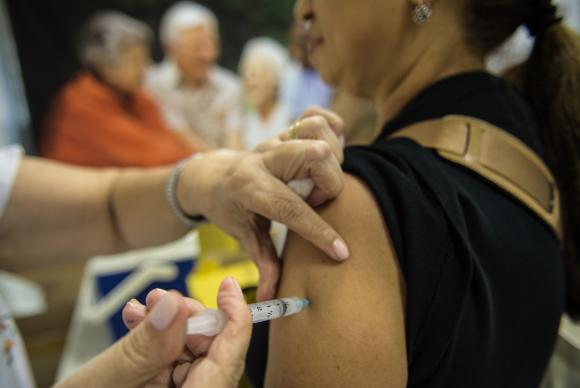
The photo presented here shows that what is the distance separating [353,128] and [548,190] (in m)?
0.58

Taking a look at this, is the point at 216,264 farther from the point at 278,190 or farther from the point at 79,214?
the point at 278,190

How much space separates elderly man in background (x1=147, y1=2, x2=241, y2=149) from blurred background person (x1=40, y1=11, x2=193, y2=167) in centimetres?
9

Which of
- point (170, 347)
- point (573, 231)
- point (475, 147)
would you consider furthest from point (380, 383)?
point (573, 231)

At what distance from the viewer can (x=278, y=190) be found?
574 millimetres

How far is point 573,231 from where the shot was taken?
31.9 inches

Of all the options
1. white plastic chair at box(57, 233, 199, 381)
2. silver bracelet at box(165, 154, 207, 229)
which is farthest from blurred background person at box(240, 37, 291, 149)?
silver bracelet at box(165, 154, 207, 229)

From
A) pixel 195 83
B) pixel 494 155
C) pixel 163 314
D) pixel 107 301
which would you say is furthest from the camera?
pixel 195 83

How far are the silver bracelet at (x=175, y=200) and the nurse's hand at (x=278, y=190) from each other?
20 centimetres

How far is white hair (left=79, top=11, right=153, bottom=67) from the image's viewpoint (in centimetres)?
198

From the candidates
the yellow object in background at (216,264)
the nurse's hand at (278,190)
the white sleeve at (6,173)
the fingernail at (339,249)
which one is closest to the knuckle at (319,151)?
the nurse's hand at (278,190)

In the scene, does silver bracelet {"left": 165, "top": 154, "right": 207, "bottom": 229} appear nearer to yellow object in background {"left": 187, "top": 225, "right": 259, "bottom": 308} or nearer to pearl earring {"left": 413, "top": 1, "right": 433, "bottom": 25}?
yellow object in background {"left": 187, "top": 225, "right": 259, "bottom": 308}

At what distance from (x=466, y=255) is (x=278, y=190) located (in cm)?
26

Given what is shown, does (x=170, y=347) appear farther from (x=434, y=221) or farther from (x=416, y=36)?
(x=416, y=36)

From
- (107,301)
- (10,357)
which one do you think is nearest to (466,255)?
(10,357)
